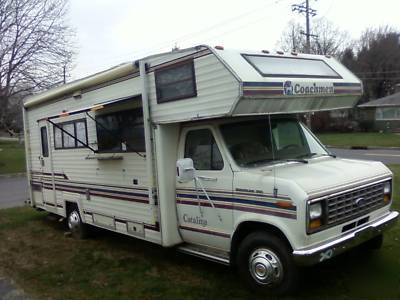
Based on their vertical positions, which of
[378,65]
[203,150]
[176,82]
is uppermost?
[378,65]

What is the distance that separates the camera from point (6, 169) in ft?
85.1

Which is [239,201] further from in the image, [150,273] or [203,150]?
[150,273]

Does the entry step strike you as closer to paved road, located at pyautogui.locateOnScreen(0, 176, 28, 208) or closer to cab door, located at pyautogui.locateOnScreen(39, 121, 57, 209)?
cab door, located at pyautogui.locateOnScreen(39, 121, 57, 209)

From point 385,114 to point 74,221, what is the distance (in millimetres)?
39736

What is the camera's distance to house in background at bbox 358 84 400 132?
4172cm

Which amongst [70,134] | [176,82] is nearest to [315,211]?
[176,82]

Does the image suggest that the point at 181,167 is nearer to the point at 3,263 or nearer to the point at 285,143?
the point at 285,143

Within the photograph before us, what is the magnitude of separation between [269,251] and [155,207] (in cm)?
183

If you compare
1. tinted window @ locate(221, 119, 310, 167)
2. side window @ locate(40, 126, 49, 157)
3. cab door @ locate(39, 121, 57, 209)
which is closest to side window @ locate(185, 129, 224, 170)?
tinted window @ locate(221, 119, 310, 167)

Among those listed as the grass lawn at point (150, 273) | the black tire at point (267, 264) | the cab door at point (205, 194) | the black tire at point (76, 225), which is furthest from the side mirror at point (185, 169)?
the black tire at point (76, 225)

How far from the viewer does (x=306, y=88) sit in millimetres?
5359

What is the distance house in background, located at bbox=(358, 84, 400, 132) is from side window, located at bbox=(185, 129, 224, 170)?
1559 inches

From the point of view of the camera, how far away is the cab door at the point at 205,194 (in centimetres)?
539

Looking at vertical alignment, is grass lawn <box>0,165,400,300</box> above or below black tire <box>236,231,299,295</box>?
below
